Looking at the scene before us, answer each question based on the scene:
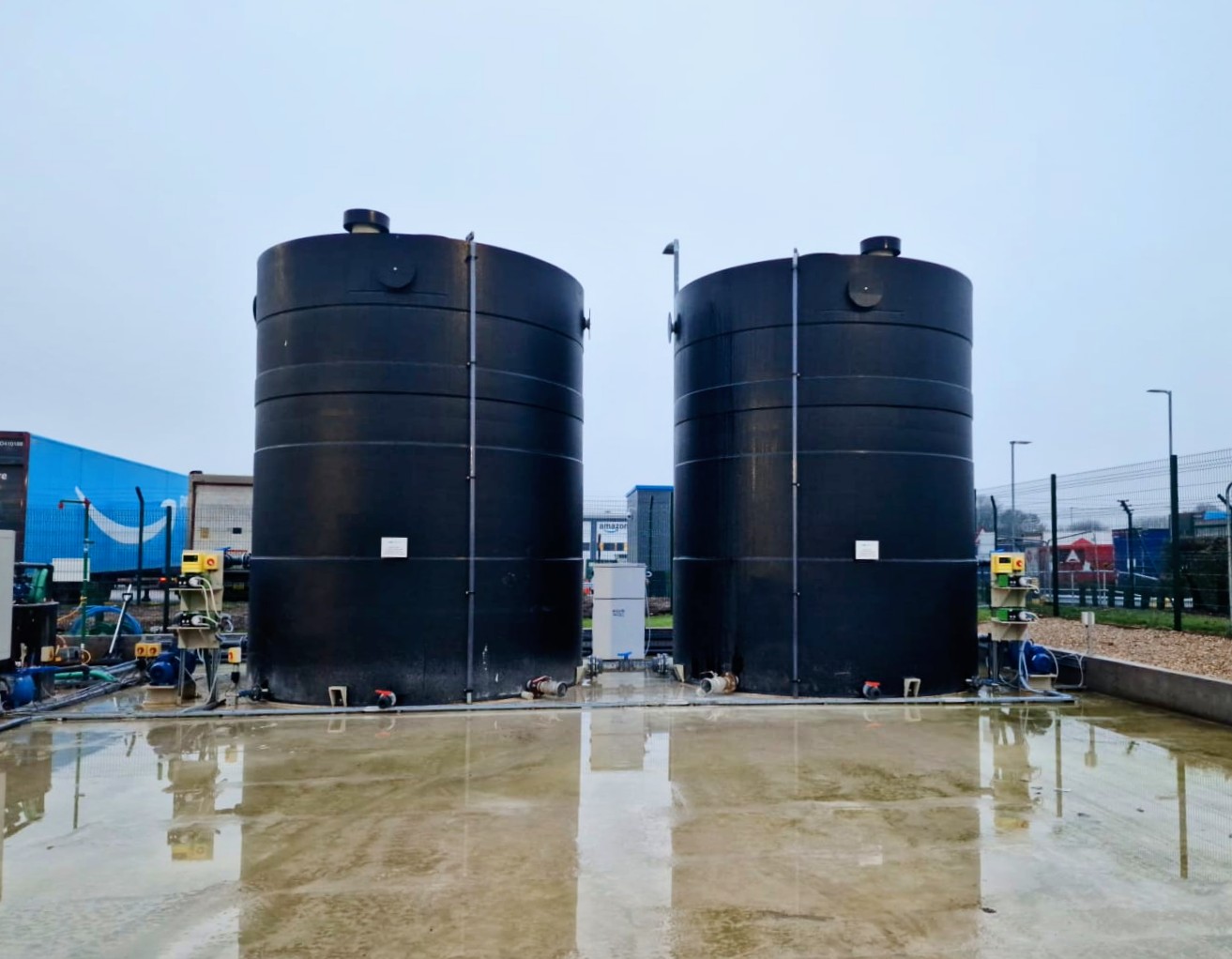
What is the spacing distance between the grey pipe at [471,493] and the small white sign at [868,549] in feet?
15.3

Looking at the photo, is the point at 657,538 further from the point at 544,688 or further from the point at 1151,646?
the point at 1151,646

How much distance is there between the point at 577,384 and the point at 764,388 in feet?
8.37

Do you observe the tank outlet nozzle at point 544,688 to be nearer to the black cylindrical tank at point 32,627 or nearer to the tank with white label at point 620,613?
the tank with white label at point 620,613

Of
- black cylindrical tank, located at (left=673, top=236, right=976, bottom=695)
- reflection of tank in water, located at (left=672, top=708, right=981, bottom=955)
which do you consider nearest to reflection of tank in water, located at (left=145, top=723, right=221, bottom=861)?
reflection of tank in water, located at (left=672, top=708, right=981, bottom=955)

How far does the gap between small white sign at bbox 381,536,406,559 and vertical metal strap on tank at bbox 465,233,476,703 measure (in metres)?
0.76

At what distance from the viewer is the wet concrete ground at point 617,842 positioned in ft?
13.9

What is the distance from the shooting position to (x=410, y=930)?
4.23 meters

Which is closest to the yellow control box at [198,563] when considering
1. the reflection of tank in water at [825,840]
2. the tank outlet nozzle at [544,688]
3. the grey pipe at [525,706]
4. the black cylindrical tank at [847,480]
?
the grey pipe at [525,706]

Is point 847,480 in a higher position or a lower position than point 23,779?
higher

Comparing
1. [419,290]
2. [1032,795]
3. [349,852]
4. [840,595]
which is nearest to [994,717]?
[840,595]

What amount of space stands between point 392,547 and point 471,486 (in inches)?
45.0

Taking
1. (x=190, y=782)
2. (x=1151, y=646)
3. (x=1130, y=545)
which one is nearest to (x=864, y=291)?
(x=1151, y=646)

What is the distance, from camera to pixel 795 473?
10836mm

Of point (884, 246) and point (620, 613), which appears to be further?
point (620, 613)
